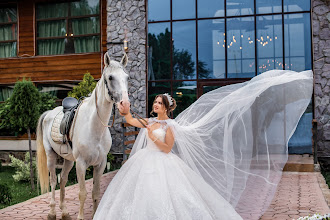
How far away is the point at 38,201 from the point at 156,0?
8781 mm

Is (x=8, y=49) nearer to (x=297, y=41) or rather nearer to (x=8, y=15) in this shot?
(x=8, y=15)

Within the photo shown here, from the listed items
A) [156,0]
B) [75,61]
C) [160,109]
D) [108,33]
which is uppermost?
[156,0]

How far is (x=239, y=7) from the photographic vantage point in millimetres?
13055

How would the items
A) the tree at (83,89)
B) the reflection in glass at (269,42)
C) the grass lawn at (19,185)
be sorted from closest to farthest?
the grass lawn at (19,185)
the tree at (83,89)
the reflection in glass at (269,42)

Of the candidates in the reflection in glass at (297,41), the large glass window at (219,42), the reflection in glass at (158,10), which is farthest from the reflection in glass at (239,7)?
the reflection in glass at (158,10)

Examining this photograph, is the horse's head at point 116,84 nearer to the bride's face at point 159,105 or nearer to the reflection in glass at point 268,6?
the bride's face at point 159,105

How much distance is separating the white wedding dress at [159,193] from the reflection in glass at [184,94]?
8.71 m

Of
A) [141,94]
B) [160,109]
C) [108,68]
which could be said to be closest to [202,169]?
[160,109]

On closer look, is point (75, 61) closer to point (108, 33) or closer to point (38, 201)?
point (108, 33)

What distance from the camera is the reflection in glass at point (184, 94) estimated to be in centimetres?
1334

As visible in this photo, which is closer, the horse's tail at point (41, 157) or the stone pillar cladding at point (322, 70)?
the horse's tail at point (41, 157)

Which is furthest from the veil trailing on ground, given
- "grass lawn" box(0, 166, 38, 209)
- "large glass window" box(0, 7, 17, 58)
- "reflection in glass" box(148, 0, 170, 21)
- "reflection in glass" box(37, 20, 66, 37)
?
"large glass window" box(0, 7, 17, 58)

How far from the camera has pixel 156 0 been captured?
1369 cm

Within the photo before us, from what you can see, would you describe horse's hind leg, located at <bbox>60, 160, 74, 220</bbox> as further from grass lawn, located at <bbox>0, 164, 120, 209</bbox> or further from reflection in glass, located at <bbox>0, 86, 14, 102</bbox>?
reflection in glass, located at <bbox>0, 86, 14, 102</bbox>
